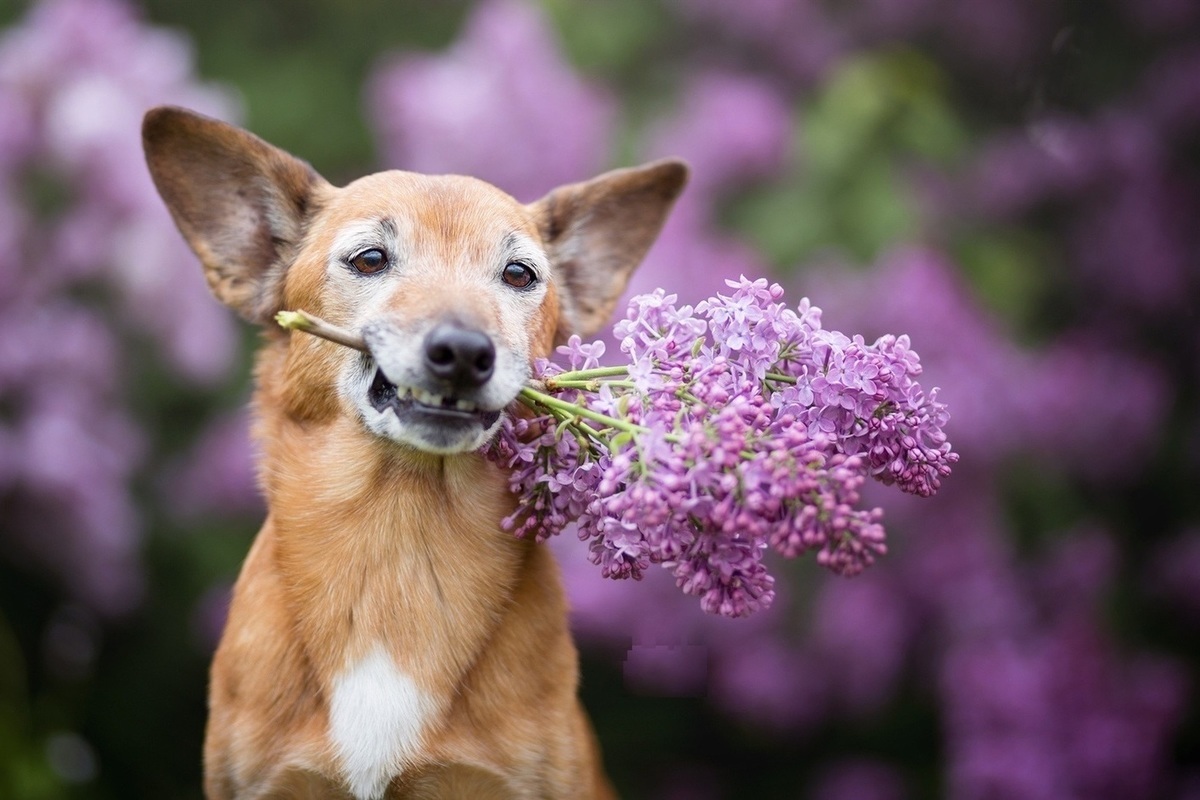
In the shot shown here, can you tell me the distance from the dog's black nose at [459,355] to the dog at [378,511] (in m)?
0.03

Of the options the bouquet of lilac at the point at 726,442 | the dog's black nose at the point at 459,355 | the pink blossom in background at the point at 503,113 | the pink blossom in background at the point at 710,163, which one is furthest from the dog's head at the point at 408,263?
the pink blossom in background at the point at 503,113

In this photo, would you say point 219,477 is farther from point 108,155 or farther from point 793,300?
point 793,300

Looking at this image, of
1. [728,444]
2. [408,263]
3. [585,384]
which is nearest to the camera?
[728,444]

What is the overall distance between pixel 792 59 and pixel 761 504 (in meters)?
3.54

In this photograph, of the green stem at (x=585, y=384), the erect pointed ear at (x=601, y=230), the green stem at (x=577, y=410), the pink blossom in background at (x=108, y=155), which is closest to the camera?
the green stem at (x=577, y=410)

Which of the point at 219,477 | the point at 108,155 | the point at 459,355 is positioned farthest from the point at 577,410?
the point at 108,155

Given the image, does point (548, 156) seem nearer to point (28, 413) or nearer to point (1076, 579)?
point (28, 413)

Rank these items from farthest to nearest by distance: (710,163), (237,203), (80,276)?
(710,163) < (80,276) < (237,203)

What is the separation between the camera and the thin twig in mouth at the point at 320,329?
1.89 metres

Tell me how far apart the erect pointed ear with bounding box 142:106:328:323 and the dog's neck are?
1.11 feet

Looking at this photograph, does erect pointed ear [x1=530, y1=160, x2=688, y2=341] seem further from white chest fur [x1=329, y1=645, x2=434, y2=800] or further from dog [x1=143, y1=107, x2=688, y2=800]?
white chest fur [x1=329, y1=645, x2=434, y2=800]

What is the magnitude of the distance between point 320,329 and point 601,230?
82cm

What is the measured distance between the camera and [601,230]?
8.32 ft

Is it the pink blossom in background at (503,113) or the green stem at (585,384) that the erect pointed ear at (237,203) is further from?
the pink blossom in background at (503,113)
